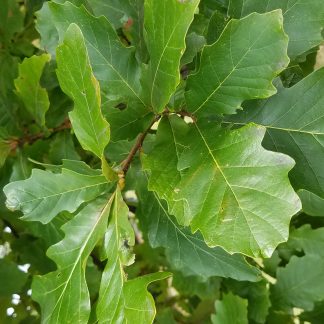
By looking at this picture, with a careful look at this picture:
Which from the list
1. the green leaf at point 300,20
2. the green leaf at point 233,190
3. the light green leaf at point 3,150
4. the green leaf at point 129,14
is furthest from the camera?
the light green leaf at point 3,150

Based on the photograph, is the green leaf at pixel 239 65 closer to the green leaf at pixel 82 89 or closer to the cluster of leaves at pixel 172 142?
the cluster of leaves at pixel 172 142

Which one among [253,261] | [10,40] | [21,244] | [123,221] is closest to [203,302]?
[253,261]

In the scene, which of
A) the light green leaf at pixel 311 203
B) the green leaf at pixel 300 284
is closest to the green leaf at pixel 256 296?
the green leaf at pixel 300 284

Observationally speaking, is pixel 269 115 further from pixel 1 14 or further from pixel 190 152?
pixel 1 14

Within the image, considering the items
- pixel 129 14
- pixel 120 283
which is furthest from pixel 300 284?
pixel 129 14

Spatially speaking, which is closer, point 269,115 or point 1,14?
point 269,115

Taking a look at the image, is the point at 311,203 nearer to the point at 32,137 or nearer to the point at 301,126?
the point at 301,126
